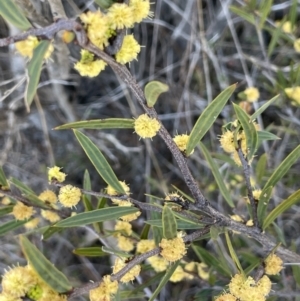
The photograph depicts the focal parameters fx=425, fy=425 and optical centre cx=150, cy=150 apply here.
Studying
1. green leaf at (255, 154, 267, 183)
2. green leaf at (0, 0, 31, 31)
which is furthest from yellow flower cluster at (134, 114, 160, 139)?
green leaf at (255, 154, 267, 183)

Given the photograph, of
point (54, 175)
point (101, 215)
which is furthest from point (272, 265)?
point (54, 175)

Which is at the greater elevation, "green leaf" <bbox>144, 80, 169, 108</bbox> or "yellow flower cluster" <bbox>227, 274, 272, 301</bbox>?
"green leaf" <bbox>144, 80, 169, 108</bbox>

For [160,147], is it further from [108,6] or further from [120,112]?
[108,6]

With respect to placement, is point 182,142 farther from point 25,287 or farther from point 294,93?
point 294,93

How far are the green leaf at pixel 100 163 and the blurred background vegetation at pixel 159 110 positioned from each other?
3.03 ft

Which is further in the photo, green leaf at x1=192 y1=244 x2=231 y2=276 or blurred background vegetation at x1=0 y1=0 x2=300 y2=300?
blurred background vegetation at x1=0 y1=0 x2=300 y2=300

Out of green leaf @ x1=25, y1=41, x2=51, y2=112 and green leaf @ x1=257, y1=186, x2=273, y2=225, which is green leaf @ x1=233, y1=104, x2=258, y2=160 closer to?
green leaf @ x1=257, y1=186, x2=273, y2=225

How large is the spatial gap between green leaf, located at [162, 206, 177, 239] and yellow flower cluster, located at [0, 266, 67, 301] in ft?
0.71

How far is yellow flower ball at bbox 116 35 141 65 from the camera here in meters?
0.67

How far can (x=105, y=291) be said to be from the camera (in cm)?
71

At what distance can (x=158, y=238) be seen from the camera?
3.33 feet

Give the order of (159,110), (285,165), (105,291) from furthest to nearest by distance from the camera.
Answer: (159,110) → (285,165) → (105,291)

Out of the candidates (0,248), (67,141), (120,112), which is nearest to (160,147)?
(120,112)

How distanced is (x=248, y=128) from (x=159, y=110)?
1.34m
